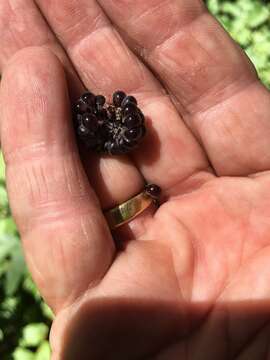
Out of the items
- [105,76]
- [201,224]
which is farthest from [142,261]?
[105,76]

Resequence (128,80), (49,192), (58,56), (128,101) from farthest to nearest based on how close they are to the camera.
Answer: (128,80), (58,56), (128,101), (49,192)

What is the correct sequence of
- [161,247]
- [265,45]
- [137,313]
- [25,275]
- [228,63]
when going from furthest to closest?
[265,45] < [25,275] < [228,63] < [161,247] < [137,313]

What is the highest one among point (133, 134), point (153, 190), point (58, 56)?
point (58, 56)

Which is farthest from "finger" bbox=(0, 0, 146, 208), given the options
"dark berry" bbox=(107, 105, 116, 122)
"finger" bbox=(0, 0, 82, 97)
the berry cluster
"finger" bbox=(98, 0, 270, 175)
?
"finger" bbox=(98, 0, 270, 175)

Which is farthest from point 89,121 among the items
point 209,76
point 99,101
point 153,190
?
point 209,76

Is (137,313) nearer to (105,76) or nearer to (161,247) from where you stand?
(161,247)

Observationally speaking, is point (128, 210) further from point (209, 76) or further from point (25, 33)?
point (25, 33)
